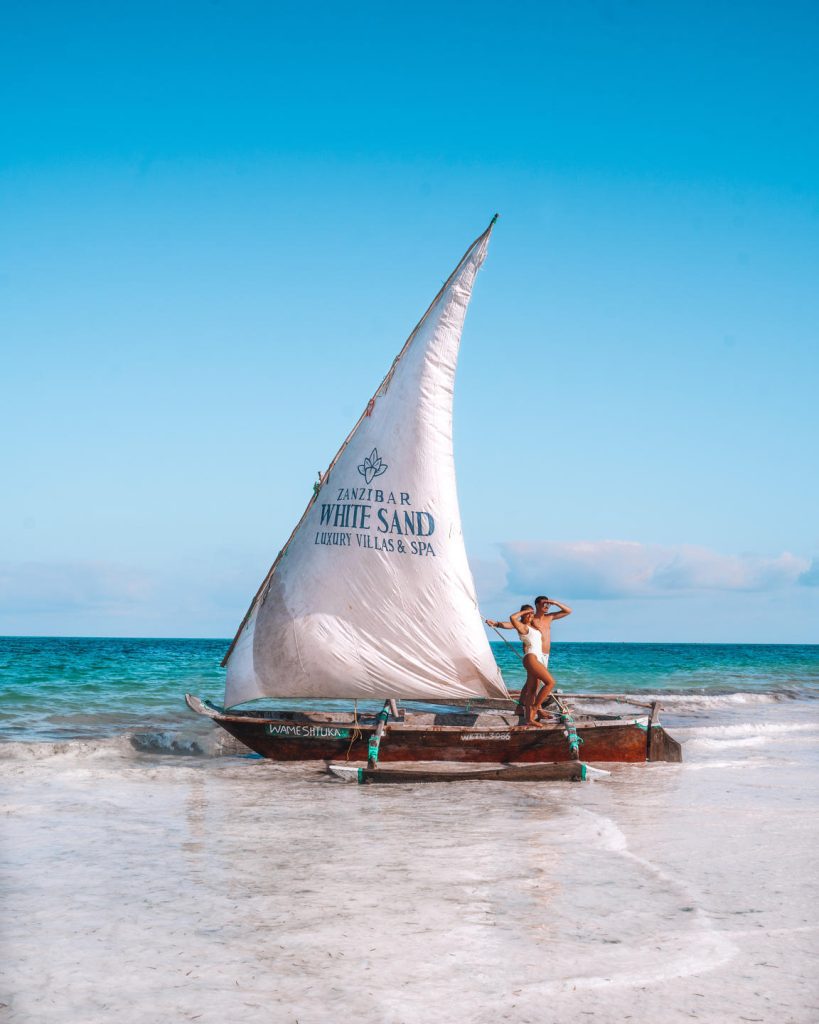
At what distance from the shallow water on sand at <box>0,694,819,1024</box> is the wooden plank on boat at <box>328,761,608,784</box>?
0.22 metres

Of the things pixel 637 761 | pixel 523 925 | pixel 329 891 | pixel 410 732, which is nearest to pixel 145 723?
pixel 410 732

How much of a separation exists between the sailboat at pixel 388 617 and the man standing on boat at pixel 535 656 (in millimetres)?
423

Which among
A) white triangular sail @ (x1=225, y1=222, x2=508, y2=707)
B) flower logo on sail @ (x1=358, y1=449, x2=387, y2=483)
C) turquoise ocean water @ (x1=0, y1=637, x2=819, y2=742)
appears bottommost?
turquoise ocean water @ (x1=0, y1=637, x2=819, y2=742)

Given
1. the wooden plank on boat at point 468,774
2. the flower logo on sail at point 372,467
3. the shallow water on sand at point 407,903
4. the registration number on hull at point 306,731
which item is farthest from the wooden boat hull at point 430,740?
the flower logo on sail at point 372,467

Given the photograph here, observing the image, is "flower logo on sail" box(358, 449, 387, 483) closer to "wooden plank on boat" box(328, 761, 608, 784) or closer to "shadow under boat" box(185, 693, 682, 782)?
"shadow under boat" box(185, 693, 682, 782)

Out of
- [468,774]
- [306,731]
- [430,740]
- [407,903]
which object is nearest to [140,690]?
[306,731]

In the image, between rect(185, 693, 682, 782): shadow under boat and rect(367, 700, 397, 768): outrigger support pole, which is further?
rect(185, 693, 682, 782): shadow under boat

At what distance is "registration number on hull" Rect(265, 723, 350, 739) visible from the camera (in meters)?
15.6

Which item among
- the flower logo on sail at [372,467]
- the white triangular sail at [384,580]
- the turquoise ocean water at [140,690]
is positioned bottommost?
the turquoise ocean water at [140,690]

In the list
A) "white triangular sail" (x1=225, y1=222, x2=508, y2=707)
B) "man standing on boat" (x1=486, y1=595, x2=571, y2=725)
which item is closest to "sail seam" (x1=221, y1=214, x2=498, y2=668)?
"white triangular sail" (x1=225, y1=222, x2=508, y2=707)

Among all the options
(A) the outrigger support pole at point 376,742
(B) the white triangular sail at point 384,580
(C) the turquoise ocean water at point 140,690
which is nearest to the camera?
(A) the outrigger support pole at point 376,742

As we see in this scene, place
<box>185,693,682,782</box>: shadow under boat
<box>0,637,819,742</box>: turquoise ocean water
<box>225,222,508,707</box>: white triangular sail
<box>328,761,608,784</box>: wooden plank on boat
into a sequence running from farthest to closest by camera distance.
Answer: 1. <box>0,637,819,742</box>: turquoise ocean water
2. <box>225,222,508,707</box>: white triangular sail
3. <box>185,693,682,782</box>: shadow under boat
4. <box>328,761,608,784</box>: wooden plank on boat

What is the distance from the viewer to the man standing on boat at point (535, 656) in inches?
619

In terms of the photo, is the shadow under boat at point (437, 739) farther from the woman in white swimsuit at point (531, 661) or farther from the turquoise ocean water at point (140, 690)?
the turquoise ocean water at point (140, 690)
